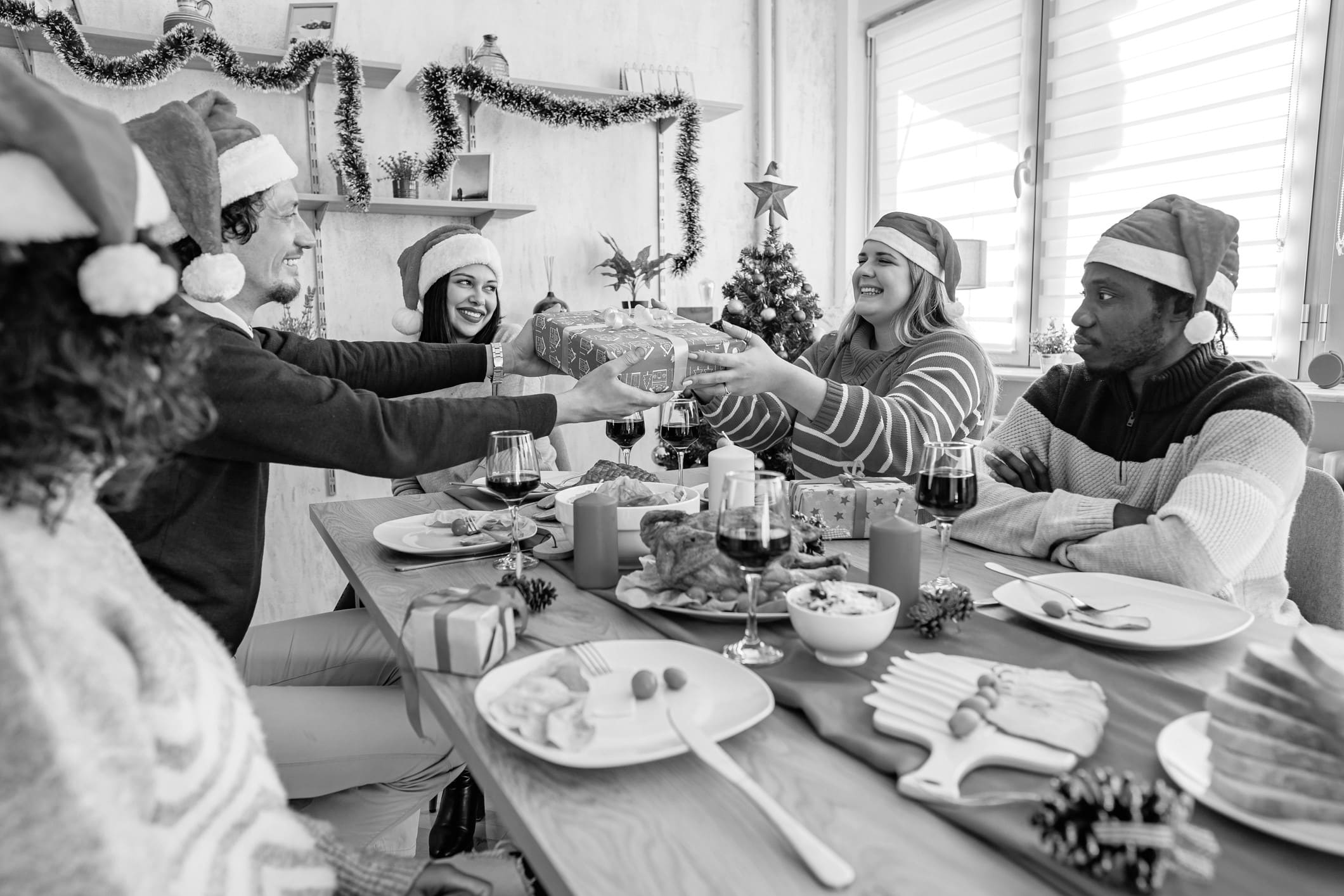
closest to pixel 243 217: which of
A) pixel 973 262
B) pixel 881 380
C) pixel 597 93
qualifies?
pixel 881 380

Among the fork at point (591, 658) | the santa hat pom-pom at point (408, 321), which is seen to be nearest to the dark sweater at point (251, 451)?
the fork at point (591, 658)

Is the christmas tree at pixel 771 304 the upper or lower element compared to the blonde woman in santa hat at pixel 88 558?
upper

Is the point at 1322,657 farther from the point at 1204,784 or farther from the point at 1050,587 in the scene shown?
the point at 1050,587

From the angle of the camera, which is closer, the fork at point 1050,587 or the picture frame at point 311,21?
the fork at point 1050,587

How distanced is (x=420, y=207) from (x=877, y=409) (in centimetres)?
235

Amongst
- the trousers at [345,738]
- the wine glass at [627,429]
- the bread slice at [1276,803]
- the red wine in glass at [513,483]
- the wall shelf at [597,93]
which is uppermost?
the wall shelf at [597,93]

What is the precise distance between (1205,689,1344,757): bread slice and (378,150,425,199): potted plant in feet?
11.3

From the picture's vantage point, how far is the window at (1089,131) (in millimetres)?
3072

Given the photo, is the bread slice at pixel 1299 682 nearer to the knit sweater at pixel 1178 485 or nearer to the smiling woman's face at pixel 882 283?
the knit sweater at pixel 1178 485

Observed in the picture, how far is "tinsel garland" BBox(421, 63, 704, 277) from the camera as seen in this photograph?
355 centimetres

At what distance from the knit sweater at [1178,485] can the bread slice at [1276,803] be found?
728 millimetres

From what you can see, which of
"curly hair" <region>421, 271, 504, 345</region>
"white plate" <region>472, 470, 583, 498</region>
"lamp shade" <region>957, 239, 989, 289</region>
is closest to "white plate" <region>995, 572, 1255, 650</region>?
"white plate" <region>472, 470, 583, 498</region>

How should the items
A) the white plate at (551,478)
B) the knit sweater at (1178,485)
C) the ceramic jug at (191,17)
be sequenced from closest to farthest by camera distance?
1. the knit sweater at (1178,485)
2. the white plate at (551,478)
3. the ceramic jug at (191,17)

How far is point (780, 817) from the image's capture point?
2.19 feet
